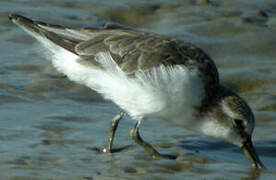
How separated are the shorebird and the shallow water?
344 millimetres

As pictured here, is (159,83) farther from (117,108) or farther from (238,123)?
(117,108)

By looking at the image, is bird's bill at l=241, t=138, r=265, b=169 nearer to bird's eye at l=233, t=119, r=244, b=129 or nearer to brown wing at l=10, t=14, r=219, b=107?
bird's eye at l=233, t=119, r=244, b=129

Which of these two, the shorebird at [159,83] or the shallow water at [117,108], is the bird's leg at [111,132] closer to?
the shorebird at [159,83]

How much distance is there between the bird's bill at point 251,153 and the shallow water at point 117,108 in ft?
0.35

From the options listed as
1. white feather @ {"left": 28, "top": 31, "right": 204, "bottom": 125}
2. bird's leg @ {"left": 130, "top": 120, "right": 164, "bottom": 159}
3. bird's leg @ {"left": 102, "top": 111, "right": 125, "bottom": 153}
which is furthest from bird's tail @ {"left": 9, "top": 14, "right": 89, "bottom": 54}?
bird's leg @ {"left": 130, "top": 120, "right": 164, "bottom": 159}

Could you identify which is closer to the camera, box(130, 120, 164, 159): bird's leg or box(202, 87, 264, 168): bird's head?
box(130, 120, 164, 159): bird's leg

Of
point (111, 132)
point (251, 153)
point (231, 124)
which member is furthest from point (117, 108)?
point (251, 153)

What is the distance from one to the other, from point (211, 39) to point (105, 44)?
3436 mm

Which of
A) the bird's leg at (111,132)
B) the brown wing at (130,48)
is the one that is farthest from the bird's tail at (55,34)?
the bird's leg at (111,132)

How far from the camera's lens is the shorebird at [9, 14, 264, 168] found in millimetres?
7332

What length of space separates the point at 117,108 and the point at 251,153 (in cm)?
205

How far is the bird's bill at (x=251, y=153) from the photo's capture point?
7.45 metres

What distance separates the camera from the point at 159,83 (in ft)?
24.1

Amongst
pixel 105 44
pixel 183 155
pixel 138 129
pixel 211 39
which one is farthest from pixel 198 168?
pixel 211 39
